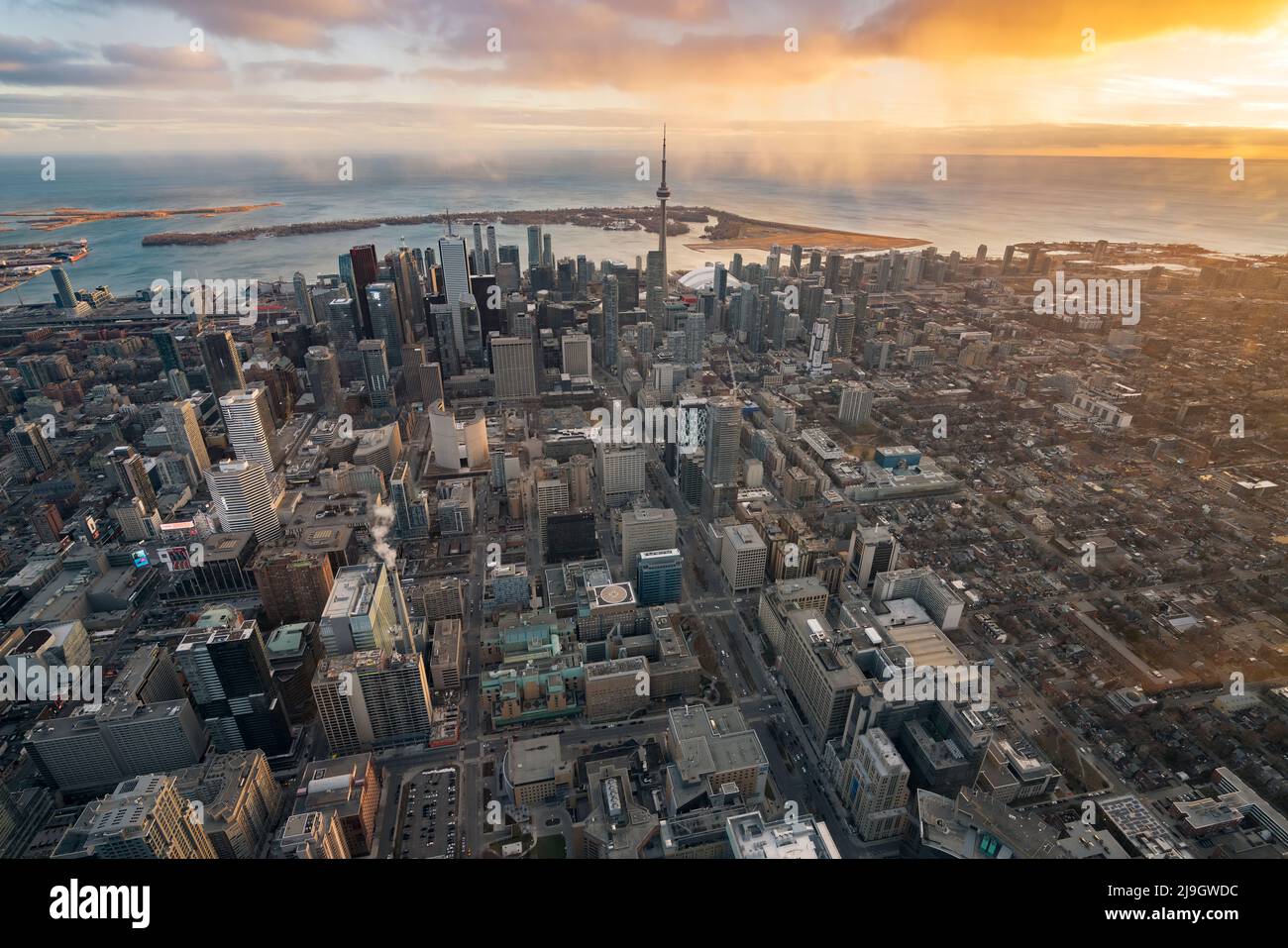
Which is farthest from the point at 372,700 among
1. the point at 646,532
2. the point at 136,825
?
the point at 646,532

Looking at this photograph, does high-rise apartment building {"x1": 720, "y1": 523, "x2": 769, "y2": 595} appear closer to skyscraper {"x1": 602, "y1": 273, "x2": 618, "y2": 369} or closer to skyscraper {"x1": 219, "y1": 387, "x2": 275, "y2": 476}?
skyscraper {"x1": 219, "y1": 387, "x2": 275, "y2": 476}

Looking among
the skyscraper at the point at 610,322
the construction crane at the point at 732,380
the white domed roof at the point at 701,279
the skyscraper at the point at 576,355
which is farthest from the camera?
the white domed roof at the point at 701,279

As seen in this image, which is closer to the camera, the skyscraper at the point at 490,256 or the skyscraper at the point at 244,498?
the skyscraper at the point at 244,498

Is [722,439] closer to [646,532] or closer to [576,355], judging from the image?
[646,532]

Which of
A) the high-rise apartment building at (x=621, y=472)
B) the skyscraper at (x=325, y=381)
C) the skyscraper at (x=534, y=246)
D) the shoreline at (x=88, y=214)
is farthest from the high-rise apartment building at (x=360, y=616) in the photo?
the shoreline at (x=88, y=214)

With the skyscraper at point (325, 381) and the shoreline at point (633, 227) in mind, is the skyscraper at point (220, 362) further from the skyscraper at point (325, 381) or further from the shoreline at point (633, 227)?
the shoreline at point (633, 227)

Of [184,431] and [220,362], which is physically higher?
[220,362]

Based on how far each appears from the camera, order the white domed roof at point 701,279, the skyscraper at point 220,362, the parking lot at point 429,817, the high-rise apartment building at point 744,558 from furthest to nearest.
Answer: the white domed roof at point 701,279, the skyscraper at point 220,362, the high-rise apartment building at point 744,558, the parking lot at point 429,817

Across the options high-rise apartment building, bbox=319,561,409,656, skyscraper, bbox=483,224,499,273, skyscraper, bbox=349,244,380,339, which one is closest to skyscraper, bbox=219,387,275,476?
high-rise apartment building, bbox=319,561,409,656
